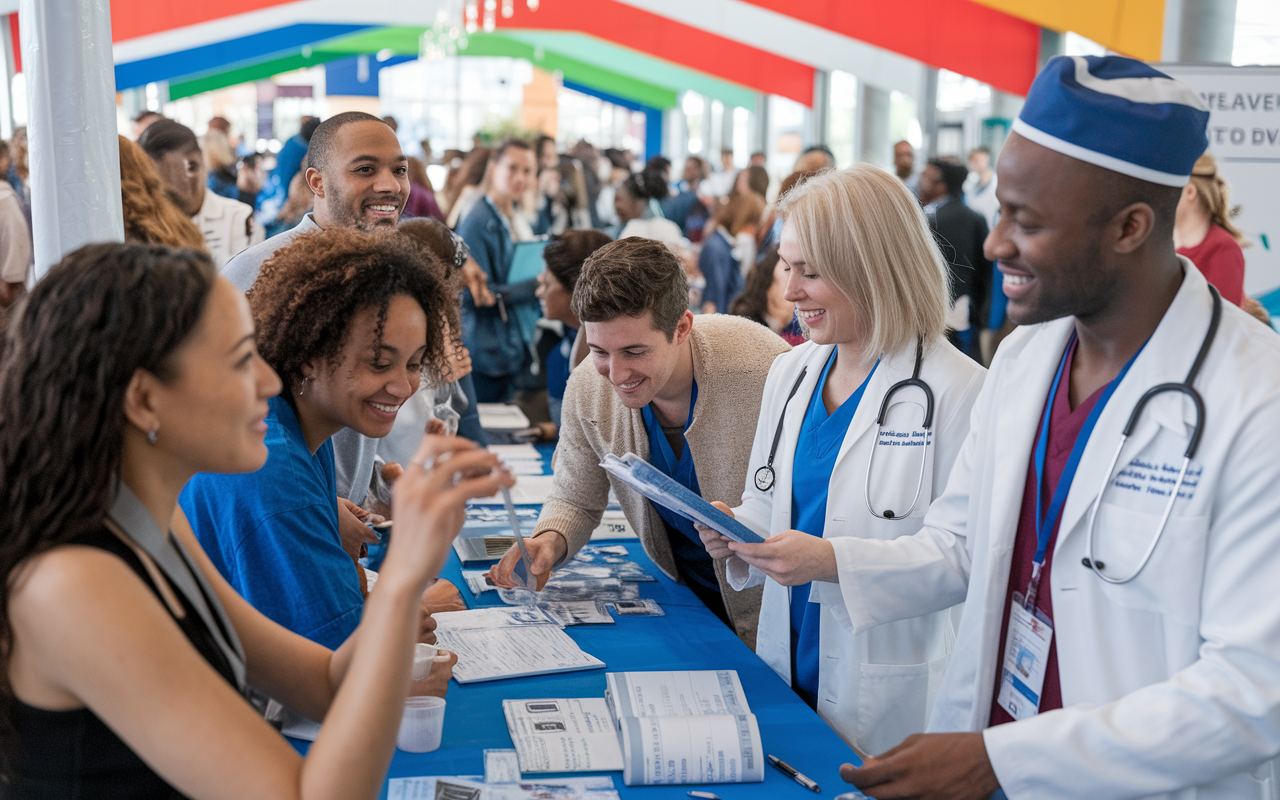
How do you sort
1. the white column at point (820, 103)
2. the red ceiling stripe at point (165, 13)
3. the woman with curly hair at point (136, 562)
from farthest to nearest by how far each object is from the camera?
1. the white column at point (820, 103)
2. the red ceiling stripe at point (165, 13)
3. the woman with curly hair at point (136, 562)

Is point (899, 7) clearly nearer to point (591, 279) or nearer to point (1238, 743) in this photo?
point (591, 279)

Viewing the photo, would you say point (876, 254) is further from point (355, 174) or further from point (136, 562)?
point (355, 174)

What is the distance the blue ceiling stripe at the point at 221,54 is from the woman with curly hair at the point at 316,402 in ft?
46.4

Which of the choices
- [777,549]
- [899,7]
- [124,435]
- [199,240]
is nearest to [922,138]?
[899,7]

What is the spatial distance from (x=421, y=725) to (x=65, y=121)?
1.35 metres

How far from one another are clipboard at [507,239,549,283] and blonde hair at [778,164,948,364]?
9.96 feet

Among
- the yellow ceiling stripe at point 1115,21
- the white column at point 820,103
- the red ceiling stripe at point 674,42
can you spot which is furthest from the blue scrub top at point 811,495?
the red ceiling stripe at point 674,42

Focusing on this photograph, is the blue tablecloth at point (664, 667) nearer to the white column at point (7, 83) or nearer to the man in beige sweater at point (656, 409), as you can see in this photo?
the man in beige sweater at point (656, 409)

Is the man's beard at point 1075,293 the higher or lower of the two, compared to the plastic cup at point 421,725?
higher

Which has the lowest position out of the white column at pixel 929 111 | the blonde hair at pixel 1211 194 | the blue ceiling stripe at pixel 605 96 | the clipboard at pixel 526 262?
the clipboard at pixel 526 262

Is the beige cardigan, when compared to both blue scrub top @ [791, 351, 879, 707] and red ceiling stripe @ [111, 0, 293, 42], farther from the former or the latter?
red ceiling stripe @ [111, 0, 293, 42]

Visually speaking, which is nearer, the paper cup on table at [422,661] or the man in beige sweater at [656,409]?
the paper cup on table at [422,661]

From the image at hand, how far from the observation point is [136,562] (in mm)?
1061

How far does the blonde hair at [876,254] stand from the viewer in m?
2.06
